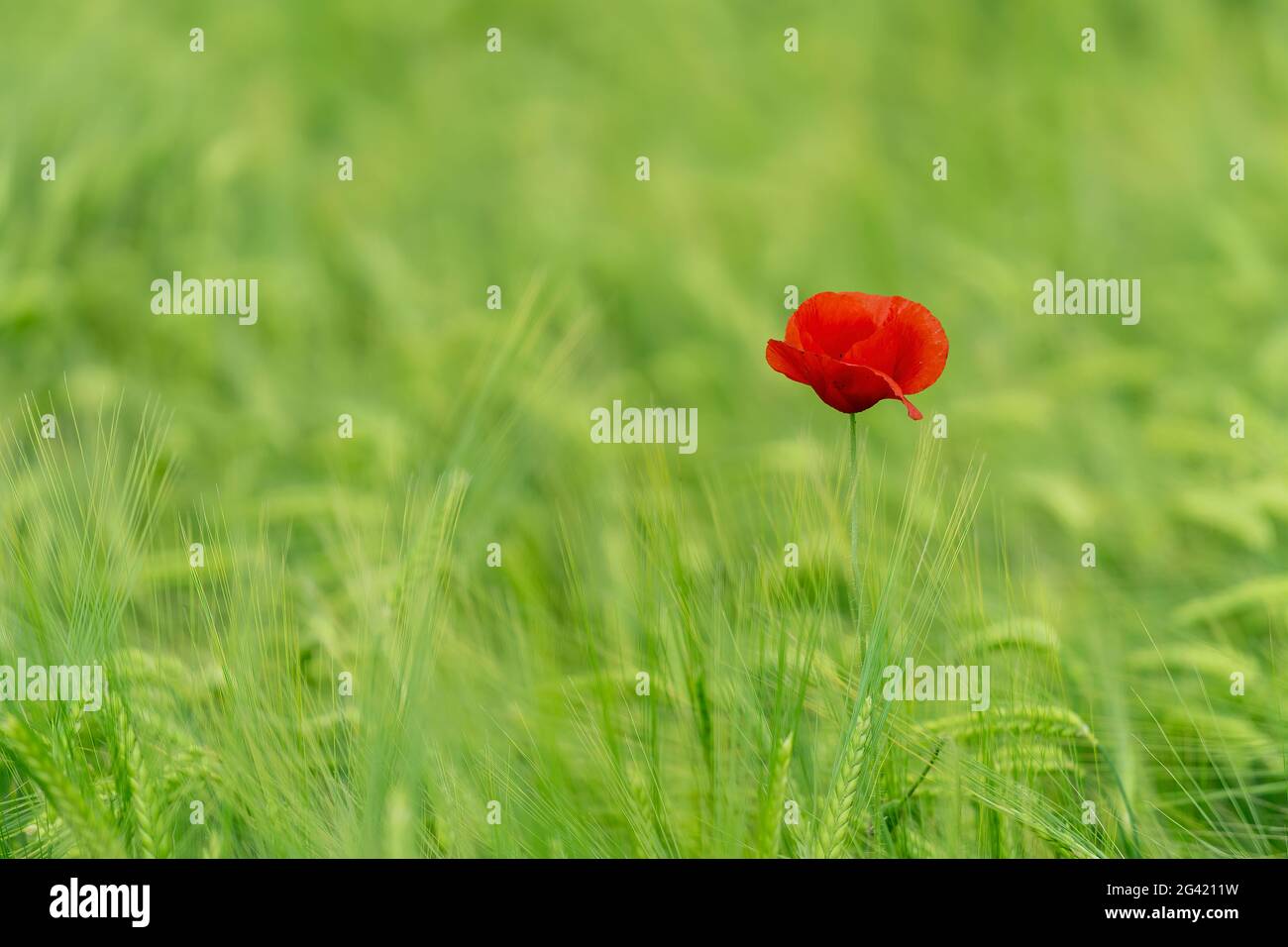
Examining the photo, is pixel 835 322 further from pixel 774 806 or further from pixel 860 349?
pixel 774 806

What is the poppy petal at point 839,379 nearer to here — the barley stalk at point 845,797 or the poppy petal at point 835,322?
Result: the poppy petal at point 835,322

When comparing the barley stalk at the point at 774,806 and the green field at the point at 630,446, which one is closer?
the barley stalk at the point at 774,806

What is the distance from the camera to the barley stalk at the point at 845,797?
1.27 metres

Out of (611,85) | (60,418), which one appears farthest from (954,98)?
(60,418)

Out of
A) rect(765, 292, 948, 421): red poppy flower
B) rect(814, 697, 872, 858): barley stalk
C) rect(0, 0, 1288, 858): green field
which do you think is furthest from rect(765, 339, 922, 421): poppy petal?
rect(814, 697, 872, 858): barley stalk

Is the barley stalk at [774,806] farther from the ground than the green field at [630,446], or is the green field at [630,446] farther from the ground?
the green field at [630,446]

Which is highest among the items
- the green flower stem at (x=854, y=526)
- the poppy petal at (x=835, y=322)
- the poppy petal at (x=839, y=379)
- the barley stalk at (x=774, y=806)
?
the poppy petal at (x=835, y=322)

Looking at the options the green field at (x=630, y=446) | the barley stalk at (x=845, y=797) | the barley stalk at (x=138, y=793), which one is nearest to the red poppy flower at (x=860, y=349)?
the green field at (x=630, y=446)

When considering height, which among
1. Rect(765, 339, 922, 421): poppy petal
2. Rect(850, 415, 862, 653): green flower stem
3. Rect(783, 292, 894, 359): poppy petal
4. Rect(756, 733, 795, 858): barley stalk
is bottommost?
Rect(756, 733, 795, 858): barley stalk

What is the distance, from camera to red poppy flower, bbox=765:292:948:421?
1.27 metres

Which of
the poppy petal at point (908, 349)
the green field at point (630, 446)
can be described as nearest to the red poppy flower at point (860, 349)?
the poppy petal at point (908, 349)

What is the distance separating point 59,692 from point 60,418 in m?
1.14

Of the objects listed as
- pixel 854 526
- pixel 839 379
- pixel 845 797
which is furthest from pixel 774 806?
pixel 839 379

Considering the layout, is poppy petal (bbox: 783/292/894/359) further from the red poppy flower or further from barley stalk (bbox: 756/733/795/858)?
barley stalk (bbox: 756/733/795/858)
